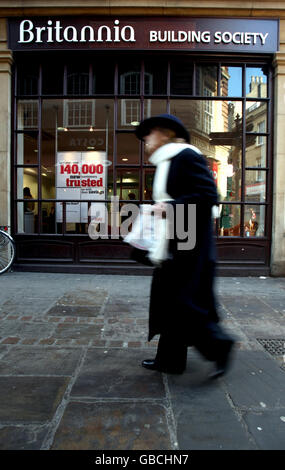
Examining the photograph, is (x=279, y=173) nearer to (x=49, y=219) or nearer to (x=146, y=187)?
(x=146, y=187)

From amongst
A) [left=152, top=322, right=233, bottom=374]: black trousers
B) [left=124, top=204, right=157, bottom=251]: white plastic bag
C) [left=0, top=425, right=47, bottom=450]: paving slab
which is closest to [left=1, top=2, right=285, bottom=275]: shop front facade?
[left=152, top=322, right=233, bottom=374]: black trousers

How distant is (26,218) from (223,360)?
20.1ft

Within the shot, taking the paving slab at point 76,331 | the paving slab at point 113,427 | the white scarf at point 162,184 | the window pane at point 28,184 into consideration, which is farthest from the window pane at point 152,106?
the paving slab at point 113,427

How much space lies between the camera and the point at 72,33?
7184 mm

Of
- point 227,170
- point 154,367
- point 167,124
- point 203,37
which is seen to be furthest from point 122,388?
point 203,37

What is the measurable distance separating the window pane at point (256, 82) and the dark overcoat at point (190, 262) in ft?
19.0

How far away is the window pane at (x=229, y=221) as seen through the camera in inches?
299

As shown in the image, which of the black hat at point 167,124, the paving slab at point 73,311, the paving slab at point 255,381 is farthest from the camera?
the paving slab at point 73,311

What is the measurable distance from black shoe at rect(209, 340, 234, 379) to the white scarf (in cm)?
75

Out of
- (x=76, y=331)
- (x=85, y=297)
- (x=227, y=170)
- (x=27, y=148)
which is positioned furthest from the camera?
(x=227, y=170)

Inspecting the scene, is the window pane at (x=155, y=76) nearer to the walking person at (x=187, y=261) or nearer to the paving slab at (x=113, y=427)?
the walking person at (x=187, y=261)

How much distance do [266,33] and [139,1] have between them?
2619mm

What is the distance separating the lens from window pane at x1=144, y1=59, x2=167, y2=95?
743 centimetres

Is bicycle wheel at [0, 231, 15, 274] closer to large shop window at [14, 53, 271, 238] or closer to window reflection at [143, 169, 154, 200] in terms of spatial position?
large shop window at [14, 53, 271, 238]
